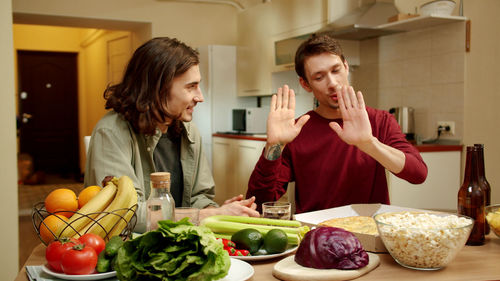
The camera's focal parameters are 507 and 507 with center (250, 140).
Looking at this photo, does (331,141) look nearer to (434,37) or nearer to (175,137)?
(175,137)

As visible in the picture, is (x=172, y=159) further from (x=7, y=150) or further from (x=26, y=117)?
(x=26, y=117)

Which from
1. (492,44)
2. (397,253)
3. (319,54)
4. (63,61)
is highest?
(63,61)

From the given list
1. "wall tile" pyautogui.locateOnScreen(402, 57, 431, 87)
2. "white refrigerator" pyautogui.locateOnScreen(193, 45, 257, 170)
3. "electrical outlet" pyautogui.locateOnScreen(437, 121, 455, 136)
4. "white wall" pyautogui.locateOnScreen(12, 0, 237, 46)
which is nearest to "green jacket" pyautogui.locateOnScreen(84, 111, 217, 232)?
"electrical outlet" pyautogui.locateOnScreen(437, 121, 455, 136)

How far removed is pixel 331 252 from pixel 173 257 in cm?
33

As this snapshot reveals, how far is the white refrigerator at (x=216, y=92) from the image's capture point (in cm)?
578

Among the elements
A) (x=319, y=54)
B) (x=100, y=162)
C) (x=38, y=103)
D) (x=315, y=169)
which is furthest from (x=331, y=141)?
(x=38, y=103)

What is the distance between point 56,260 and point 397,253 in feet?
2.34

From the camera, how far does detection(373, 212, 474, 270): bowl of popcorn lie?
41.4 inches

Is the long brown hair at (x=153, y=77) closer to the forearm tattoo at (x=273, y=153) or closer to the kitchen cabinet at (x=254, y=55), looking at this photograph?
the forearm tattoo at (x=273, y=153)

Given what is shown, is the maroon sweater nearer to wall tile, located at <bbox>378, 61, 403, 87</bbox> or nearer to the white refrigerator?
wall tile, located at <bbox>378, 61, 403, 87</bbox>

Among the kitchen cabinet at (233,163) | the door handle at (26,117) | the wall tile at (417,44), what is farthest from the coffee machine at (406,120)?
the door handle at (26,117)

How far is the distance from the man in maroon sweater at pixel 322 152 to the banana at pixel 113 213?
686mm

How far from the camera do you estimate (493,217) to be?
51.1 inches

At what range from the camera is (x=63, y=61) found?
363 inches
